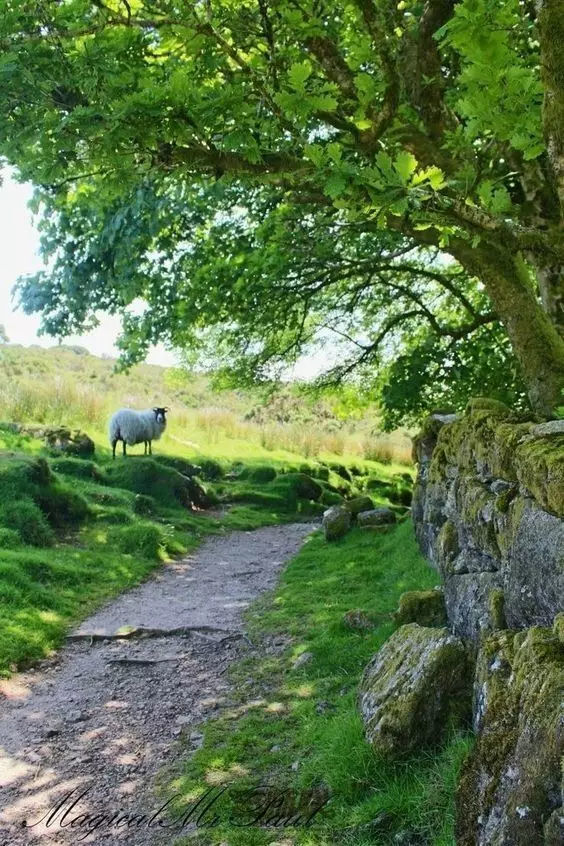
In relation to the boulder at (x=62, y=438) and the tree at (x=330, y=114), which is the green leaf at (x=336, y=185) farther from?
the boulder at (x=62, y=438)

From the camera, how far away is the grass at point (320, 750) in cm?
389

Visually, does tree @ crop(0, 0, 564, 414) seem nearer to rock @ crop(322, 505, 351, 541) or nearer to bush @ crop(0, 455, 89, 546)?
bush @ crop(0, 455, 89, 546)

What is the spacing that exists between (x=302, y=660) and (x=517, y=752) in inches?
157

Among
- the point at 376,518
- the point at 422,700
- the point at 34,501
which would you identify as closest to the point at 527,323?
the point at 422,700

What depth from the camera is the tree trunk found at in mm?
7148

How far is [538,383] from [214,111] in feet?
15.3

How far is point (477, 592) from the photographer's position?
5.30 meters

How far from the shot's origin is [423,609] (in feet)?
21.0

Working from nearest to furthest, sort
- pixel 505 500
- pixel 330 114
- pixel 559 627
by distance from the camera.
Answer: pixel 559 627 → pixel 505 500 → pixel 330 114

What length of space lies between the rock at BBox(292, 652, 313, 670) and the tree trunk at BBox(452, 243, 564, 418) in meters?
3.50

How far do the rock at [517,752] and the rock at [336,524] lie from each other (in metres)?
9.87

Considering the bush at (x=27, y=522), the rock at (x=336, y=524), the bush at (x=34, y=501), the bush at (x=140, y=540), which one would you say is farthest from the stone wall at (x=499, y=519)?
the bush at (x=34, y=501)

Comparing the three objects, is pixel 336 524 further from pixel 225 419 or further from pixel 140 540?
pixel 225 419

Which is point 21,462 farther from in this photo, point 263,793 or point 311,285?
point 263,793
